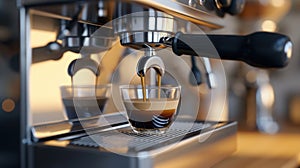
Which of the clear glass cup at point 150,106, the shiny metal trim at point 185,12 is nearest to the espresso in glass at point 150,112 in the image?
the clear glass cup at point 150,106

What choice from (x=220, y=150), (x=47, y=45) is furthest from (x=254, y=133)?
(x=47, y=45)

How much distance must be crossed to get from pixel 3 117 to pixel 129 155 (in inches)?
5.9

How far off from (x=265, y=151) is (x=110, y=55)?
0.49m

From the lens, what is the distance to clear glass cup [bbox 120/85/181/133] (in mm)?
494

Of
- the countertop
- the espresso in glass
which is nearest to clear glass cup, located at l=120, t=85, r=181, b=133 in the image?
the espresso in glass

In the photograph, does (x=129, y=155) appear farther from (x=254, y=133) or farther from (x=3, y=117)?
(x=254, y=133)

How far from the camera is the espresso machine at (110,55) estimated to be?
44 centimetres

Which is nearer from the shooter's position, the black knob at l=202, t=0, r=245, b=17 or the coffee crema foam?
the coffee crema foam

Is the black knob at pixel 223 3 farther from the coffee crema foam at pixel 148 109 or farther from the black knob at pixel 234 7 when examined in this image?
the coffee crema foam at pixel 148 109

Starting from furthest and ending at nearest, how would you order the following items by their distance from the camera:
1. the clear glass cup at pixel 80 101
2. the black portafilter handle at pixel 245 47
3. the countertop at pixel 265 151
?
the countertop at pixel 265 151 < the clear glass cup at pixel 80 101 < the black portafilter handle at pixel 245 47

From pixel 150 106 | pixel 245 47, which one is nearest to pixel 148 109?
pixel 150 106

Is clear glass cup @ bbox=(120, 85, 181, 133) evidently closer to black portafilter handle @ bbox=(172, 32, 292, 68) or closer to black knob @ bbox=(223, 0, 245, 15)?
black portafilter handle @ bbox=(172, 32, 292, 68)

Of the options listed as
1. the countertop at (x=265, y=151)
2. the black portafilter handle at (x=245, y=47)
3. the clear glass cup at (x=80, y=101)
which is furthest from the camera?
the countertop at (x=265, y=151)

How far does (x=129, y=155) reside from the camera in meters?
0.42
